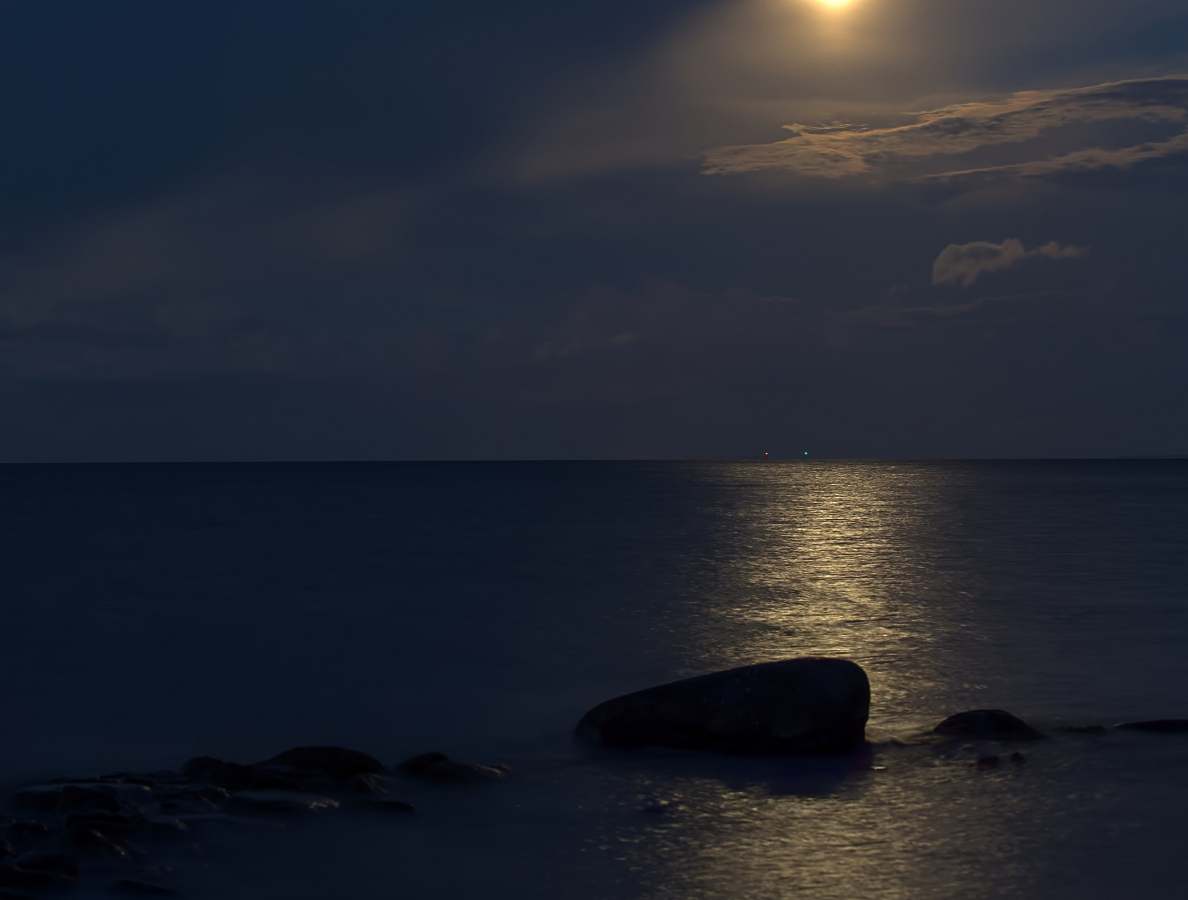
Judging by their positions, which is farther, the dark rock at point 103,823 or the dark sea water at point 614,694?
the dark rock at point 103,823

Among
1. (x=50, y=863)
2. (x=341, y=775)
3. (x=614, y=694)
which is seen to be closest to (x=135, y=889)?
(x=50, y=863)

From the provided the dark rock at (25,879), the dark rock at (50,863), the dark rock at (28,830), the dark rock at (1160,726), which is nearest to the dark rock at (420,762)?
the dark rock at (28,830)

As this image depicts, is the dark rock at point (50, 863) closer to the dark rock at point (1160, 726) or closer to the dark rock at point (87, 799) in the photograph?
the dark rock at point (87, 799)

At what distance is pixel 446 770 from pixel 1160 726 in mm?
7429

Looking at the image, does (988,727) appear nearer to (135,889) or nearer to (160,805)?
(160,805)

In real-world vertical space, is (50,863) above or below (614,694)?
above

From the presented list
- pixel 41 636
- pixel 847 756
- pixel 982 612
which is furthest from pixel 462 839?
pixel 982 612

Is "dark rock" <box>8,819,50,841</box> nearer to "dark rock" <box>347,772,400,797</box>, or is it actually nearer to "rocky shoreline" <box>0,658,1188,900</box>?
"rocky shoreline" <box>0,658,1188,900</box>

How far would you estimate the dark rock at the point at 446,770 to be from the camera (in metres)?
9.74

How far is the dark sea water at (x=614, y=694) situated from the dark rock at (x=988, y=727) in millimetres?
343

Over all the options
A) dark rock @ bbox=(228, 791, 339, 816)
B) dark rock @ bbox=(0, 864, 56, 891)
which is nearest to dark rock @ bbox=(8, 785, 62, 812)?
dark rock @ bbox=(228, 791, 339, 816)

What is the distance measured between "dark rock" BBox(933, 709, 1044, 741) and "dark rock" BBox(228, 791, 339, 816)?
6218 millimetres

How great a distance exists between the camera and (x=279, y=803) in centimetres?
880

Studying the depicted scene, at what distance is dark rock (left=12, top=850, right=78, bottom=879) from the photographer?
23.6ft
